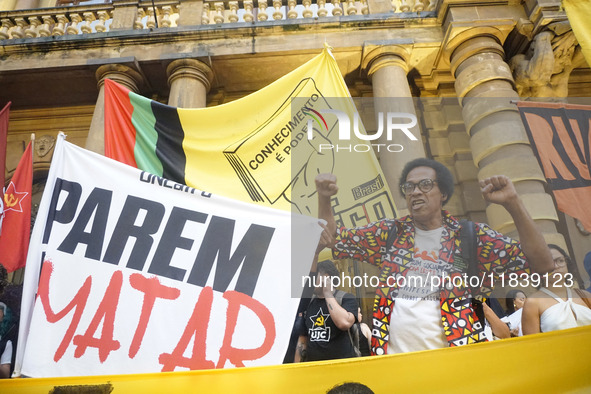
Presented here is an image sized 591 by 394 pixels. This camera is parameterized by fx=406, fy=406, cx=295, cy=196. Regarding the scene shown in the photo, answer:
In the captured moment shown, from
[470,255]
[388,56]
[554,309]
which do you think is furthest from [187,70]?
[554,309]

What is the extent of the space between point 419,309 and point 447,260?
17.4 inches

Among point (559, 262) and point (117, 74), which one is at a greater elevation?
point (117, 74)

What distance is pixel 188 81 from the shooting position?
7.34m

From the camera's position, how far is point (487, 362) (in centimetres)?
226

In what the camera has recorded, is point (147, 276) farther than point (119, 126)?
No

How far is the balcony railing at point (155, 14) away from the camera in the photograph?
26.7ft

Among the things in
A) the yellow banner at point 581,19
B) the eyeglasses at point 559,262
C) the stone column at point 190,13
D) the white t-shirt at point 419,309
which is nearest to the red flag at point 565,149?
the eyeglasses at point 559,262

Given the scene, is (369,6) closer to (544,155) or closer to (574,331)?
(544,155)

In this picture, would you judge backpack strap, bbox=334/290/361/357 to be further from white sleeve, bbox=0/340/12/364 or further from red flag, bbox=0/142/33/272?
red flag, bbox=0/142/33/272

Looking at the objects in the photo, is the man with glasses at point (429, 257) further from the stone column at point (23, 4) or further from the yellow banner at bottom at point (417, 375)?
the stone column at point (23, 4)

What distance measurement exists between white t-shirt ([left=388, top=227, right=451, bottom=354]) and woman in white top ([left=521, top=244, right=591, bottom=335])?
2.63 ft

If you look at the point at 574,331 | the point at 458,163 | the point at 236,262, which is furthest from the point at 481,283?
the point at 458,163

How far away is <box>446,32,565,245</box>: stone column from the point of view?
223 inches

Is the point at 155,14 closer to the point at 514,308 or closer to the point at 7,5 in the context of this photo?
the point at 7,5
